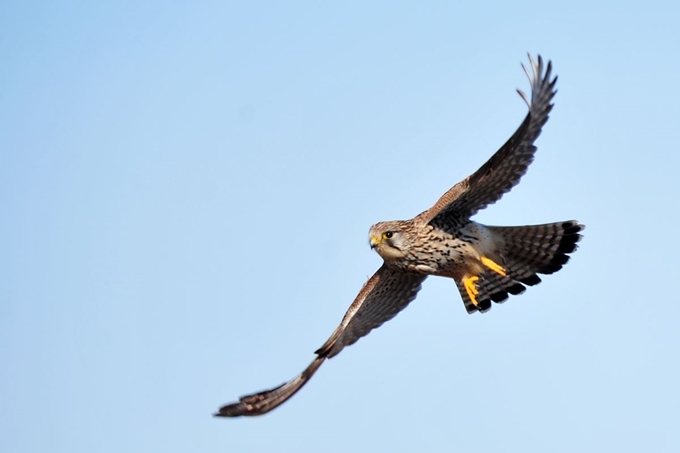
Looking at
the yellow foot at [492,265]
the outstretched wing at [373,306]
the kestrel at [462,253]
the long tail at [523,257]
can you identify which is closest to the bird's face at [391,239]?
the kestrel at [462,253]

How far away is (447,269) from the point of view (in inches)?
526

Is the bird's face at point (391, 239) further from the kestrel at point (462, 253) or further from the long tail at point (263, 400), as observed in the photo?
the long tail at point (263, 400)

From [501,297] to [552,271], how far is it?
72 cm

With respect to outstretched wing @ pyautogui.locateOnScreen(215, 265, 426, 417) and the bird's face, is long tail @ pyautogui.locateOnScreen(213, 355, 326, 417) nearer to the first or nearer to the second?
outstretched wing @ pyautogui.locateOnScreen(215, 265, 426, 417)

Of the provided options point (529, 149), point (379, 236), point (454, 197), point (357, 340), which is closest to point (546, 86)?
point (529, 149)

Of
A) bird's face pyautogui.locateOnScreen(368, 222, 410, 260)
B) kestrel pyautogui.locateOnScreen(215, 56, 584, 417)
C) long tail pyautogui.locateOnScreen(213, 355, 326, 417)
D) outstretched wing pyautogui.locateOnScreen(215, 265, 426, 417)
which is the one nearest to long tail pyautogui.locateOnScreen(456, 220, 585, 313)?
kestrel pyautogui.locateOnScreen(215, 56, 584, 417)

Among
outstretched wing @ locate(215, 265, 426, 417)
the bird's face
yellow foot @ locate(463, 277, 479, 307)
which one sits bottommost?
yellow foot @ locate(463, 277, 479, 307)

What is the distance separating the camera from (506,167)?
12.5 metres

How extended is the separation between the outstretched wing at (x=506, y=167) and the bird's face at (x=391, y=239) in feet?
1.03

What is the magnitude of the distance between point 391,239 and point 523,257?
1744mm

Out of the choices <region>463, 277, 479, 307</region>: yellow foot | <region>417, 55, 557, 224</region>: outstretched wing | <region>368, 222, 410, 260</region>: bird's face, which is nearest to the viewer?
<region>417, 55, 557, 224</region>: outstretched wing

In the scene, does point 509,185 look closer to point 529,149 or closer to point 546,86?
point 529,149

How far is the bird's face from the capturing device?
12.9 m

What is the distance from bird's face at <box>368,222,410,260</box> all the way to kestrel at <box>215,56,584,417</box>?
0.04ft
